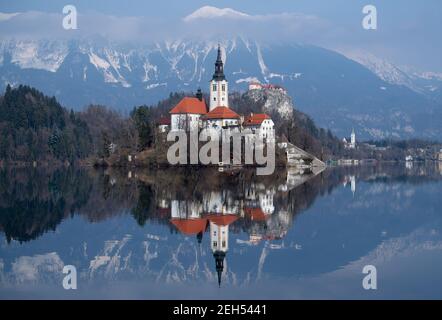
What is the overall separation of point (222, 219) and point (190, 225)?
167 centimetres

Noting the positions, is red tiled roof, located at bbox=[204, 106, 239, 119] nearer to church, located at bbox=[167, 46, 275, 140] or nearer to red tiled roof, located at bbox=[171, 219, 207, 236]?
church, located at bbox=[167, 46, 275, 140]

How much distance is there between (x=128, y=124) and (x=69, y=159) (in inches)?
855

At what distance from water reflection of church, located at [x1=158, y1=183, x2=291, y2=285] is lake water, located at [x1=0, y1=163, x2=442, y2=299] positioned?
55 mm

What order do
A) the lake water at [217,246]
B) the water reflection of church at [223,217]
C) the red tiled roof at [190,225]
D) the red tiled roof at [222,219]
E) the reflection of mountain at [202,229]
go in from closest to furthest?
the lake water at [217,246] < the reflection of mountain at [202,229] < the water reflection of church at [223,217] < the red tiled roof at [190,225] < the red tiled roof at [222,219]

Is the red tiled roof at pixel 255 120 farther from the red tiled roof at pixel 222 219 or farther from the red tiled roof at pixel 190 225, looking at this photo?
the red tiled roof at pixel 190 225

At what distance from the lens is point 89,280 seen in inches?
677

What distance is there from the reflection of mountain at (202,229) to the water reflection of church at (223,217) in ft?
0.15

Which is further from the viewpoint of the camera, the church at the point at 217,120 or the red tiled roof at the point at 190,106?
the red tiled roof at the point at 190,106

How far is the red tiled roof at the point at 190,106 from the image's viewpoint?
295ft

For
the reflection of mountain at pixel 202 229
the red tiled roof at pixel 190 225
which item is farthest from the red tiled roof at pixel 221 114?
the red tiled roof at pixel 190 225

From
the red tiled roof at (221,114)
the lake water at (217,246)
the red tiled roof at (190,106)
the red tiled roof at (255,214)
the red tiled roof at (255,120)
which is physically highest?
the red tiled roof at (190,106)

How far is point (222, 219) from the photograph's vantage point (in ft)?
91.8

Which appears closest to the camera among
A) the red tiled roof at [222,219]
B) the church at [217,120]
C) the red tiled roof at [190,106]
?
the red tiled roof at [222,219]

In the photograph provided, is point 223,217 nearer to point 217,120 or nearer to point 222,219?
point 222,219
